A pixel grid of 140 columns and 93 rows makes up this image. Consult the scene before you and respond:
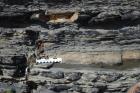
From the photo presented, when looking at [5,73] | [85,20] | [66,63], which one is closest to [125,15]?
[85,20]

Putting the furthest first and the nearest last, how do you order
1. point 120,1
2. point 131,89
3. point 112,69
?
point 120,1 → point 112,69 → point 131,89

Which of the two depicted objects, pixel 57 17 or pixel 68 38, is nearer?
pixel 68 38

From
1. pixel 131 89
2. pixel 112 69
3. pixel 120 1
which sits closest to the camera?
pixel 131 89

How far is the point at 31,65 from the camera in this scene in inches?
800

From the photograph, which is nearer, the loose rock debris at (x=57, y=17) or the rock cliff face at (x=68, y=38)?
the rock cliff face at (x=68, y=38)

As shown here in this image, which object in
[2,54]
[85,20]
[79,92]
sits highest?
[85,20]

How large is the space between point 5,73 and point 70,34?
12.7 ft

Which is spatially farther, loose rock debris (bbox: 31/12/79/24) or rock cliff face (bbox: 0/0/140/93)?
loose rock debris (bbox: 31/12/79/24)

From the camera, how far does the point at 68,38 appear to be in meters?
20.8

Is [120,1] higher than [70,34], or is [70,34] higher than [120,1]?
[120,1]

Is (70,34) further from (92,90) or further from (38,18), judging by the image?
(92,90)

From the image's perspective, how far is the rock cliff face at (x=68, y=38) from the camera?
19297mm

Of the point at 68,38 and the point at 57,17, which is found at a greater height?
the point at 57,17

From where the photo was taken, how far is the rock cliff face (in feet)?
63.3
